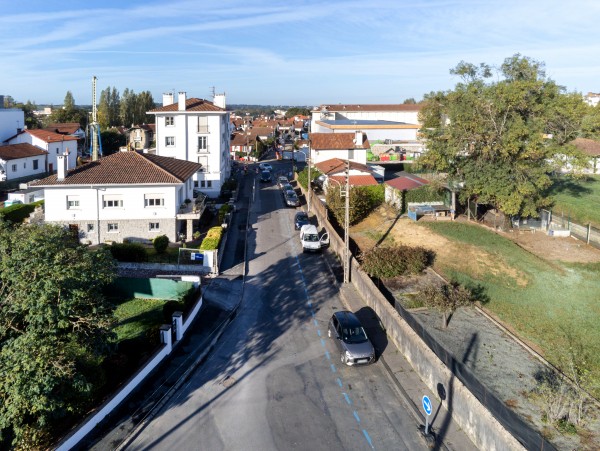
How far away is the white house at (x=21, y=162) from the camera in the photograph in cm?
6109

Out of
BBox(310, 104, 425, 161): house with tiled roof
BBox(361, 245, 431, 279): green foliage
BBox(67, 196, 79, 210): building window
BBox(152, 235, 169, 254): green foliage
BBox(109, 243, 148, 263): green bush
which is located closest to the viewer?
BBox(361, 245, 431, 279): green foliage

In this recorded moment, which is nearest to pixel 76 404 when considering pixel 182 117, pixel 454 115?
pixel 454 115

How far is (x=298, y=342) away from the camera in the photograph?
22953mm

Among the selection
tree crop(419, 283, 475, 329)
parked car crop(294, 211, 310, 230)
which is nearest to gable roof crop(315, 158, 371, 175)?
parked car crop(294, 211, 310, 230)

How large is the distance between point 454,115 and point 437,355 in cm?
2720

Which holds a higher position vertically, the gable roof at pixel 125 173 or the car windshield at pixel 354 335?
the gable roof at pixel 125 173

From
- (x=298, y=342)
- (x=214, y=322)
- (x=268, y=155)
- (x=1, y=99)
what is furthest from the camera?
(x=268, y=155)

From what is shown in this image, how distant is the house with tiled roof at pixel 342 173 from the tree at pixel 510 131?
10910mm

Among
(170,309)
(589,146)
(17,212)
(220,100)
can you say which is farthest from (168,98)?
(589,146)

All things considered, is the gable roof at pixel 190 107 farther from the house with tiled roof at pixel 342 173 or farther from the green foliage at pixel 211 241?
the green foliage at pixel 211 241

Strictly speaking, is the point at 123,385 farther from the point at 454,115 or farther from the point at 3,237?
the point at 454,115

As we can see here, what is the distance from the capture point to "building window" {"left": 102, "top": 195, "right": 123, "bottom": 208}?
1437 inches

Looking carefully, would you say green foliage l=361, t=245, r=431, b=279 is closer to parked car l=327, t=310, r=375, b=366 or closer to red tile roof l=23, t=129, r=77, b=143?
parked car l=327, t=310, r=375, b=366

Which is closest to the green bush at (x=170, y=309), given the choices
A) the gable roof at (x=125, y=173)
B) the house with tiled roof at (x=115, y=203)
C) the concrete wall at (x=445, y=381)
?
the concrete wall at (x=445, y=381)
